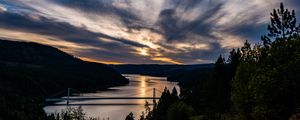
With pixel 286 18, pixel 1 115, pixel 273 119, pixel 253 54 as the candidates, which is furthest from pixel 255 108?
pixel 1 115

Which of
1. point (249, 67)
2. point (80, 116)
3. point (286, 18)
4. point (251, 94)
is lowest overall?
point (80, 116)

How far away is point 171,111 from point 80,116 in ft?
111

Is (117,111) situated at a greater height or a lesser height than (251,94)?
lesser

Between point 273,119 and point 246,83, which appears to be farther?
point 246,83

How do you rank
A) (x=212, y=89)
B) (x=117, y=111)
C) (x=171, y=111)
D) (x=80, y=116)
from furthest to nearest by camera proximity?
(x=117, y=111) < (x=171, y=111) < (x=212, y=89) < (x=80, y=116)

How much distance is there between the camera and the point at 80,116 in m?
49.9

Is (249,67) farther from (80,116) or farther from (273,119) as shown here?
(80,116)

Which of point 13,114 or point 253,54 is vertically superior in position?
point 253,54

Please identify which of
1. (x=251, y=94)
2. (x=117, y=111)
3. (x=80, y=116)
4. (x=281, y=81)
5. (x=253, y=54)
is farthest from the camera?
(x=117, y=111)

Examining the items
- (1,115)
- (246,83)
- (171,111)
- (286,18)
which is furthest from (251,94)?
(1,115)

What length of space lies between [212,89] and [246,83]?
23.0 meters

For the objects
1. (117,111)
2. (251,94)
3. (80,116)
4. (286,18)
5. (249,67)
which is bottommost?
(117,111)

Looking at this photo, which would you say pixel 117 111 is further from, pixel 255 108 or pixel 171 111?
pixel 255 108

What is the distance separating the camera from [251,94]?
3478 centimetres
